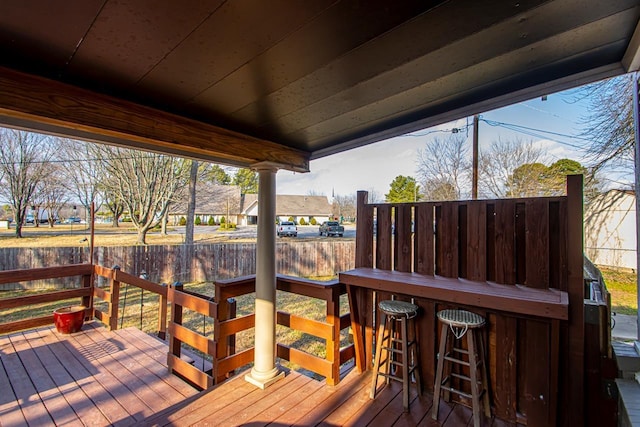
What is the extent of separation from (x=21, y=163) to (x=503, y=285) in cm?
1614

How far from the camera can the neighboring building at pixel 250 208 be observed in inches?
905

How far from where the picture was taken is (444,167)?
11891 mm

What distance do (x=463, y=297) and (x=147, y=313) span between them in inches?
247

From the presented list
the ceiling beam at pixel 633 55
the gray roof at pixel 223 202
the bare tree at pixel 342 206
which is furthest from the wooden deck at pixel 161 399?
the bare tree at pixel 342 206

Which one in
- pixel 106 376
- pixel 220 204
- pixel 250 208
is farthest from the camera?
pixel 250 208

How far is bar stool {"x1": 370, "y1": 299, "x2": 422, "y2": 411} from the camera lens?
2.19 metres

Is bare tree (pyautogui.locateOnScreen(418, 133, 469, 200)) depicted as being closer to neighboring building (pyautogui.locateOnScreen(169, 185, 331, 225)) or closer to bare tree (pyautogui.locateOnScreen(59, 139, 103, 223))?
neighboring building (pyautogui.locateOnScreen(169, 185, 331, 225))

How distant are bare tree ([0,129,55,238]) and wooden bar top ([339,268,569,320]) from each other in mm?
13953

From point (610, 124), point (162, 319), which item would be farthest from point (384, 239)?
point (610, 124)

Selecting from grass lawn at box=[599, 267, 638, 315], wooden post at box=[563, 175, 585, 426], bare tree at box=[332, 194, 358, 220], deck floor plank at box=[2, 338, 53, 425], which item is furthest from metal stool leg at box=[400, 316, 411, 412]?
bare tree at box=[332, 194, 358, 220]

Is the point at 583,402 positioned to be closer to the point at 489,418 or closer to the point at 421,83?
the point at 489,418

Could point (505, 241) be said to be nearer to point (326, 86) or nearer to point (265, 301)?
point (326, 86)

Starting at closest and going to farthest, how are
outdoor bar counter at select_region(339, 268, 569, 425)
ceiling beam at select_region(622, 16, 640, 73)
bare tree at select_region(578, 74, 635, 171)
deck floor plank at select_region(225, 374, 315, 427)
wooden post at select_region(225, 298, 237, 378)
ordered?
1. ceiling beam at select_region(622, 16, 640, 73)
2. outdoor bar counter at select_region(339, 268, 569, 425)
3. deck floor plank at select_region(225, 374, 315, 427)
4. wooden post at select_region(225, 298, 237, 378)
5. bare tree at select_region(578, 74, 635, 171)

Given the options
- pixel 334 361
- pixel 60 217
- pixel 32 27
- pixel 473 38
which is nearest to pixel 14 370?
pixel 334 361
